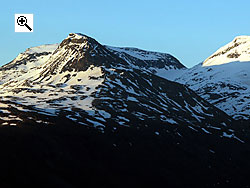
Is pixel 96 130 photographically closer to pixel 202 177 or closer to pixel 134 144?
pixel 134 144

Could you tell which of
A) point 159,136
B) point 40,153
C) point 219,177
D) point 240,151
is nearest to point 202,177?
point 219,177

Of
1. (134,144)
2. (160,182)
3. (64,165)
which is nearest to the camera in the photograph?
(64,165)

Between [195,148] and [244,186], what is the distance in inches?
1143

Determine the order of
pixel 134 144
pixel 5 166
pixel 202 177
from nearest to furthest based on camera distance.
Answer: pixel 5 166, pixel 202 177, pixel 134 144

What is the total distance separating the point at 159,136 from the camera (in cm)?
17125

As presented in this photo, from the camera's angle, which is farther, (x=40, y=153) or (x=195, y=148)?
(x=195, y=148)

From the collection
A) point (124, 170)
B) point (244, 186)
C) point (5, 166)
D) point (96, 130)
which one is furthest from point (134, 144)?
point (5, 166)

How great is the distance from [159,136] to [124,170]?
4117 centimetres

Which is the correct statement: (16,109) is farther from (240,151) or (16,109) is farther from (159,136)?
(240,151)

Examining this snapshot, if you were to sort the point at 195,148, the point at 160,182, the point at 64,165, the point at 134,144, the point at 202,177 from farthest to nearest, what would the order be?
the point at 195,148
the point at 134,144
the point at 202,177
the point at 160,182
the point at 64,165

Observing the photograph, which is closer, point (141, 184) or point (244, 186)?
point (141, 184)

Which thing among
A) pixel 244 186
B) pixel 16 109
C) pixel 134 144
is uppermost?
pixel 16 109

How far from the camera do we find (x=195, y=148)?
17025 centimetres

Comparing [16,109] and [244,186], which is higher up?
[16,109]
